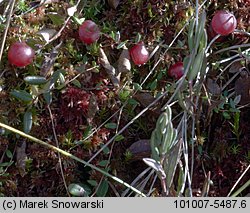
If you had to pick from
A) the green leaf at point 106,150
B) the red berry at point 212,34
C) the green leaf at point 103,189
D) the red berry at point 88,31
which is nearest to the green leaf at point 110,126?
the green leaf at point 106,150

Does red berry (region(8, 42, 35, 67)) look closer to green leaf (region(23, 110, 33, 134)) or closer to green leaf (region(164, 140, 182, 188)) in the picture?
green leaf (region(23, 110, 33, 134))

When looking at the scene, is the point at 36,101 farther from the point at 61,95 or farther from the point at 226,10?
the point at 226,10

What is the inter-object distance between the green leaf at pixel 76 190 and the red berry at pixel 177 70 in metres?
0.48

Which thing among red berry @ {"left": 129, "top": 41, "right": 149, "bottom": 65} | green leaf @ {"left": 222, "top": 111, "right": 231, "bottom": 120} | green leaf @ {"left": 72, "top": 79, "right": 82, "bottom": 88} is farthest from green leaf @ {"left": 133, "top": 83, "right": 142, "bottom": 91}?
green leaf @ {"left": 222, "top": 111, "right": 231, "bottom": 120}

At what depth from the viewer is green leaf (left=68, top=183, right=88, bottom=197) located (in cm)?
180

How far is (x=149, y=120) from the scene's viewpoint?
1.94 metres

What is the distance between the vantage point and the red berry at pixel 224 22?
192cm

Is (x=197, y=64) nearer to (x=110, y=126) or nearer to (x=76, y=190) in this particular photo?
(x=110, y=126)

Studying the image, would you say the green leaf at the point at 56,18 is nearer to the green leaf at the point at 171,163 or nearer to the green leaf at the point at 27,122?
the green leaf at the point at 27,122

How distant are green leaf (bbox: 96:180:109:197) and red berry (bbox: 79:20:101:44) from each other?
46 cm

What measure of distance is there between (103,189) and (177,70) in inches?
18.0

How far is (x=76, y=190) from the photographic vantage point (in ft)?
5.91

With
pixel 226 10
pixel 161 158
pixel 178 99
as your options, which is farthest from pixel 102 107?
pixel 226 10

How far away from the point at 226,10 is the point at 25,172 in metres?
0.86
